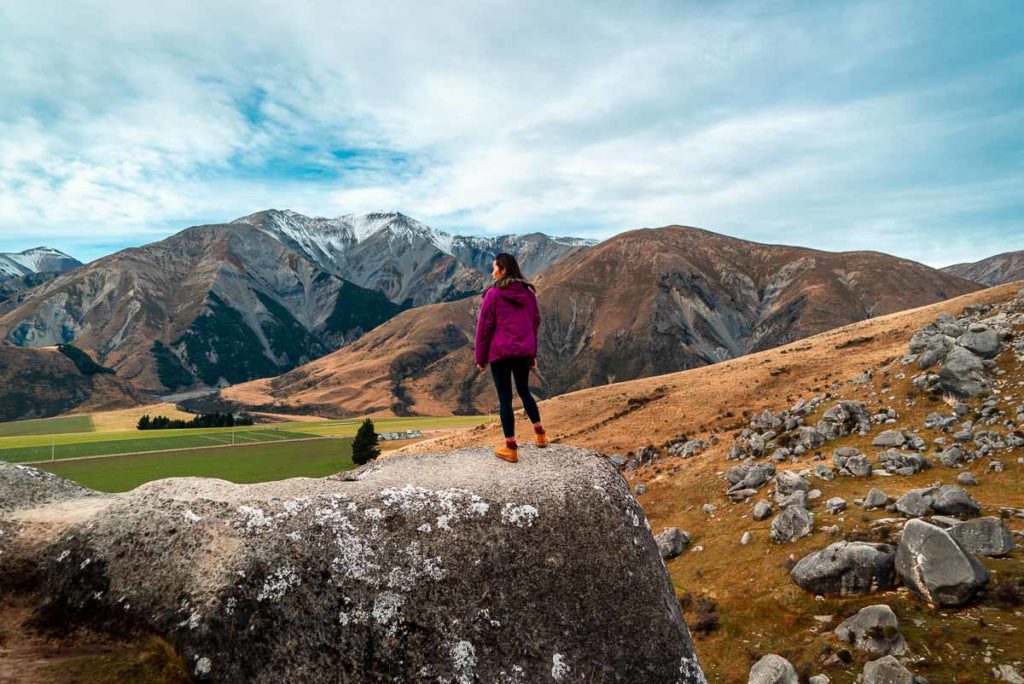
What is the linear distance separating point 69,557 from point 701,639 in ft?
71.1

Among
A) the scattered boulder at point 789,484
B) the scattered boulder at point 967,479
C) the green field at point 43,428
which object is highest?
the scattered boulder at point 967,479

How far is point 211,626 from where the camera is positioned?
21.9 feet

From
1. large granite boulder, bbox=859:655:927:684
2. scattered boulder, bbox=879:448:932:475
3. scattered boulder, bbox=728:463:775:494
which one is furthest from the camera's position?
scattered boulder, bbox=728:463:775:494

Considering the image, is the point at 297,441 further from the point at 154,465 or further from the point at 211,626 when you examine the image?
the point at 211,626

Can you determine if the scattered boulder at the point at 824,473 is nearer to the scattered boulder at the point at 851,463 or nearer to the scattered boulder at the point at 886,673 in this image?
the scattered boulder at the point at 851,463

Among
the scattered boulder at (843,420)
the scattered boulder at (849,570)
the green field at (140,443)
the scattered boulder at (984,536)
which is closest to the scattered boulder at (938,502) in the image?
the scattered boulder at (984,536)

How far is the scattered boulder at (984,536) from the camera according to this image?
1870 centimetres

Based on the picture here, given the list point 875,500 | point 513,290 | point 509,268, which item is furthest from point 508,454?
point 875,500

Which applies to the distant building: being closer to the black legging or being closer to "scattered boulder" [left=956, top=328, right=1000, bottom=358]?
"scattered boulder" [left=956, top=328, right=1000, bottom=358]

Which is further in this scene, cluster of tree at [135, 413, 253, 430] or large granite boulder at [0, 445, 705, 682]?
cluster of tree at [135, 413, 253, 430]

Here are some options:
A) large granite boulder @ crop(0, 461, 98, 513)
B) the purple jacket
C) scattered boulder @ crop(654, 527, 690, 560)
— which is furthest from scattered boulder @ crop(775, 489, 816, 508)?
large granite boulder @ crop(0, 461, 98, 513)

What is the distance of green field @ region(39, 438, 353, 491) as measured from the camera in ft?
320

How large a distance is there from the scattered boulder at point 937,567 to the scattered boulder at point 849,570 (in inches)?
20.8

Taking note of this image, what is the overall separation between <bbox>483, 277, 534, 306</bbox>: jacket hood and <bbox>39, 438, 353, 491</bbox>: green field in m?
94.3
